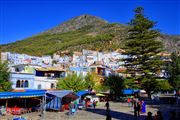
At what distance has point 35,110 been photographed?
31.5 meters

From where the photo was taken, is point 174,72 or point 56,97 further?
point 174,72

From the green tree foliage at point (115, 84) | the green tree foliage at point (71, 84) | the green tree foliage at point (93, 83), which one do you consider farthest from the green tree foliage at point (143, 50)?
the green tree foliage at point (71, 84)

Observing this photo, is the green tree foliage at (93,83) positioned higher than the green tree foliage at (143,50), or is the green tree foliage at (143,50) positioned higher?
the green tree foliage at (143,50)

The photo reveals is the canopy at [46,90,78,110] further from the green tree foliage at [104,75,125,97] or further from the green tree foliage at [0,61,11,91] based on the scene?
the green tree foliage at [104,75,125,97]

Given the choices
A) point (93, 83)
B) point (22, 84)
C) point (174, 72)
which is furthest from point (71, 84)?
point (174, 72)

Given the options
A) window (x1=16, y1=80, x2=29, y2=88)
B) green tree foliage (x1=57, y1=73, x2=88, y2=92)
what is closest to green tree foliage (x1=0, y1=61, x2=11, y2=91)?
window (x1=16, y1=80, x2=29, y2=88)

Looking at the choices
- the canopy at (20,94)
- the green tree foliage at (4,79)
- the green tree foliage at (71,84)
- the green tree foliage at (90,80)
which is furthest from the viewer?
the green tree foliage at (90,80)

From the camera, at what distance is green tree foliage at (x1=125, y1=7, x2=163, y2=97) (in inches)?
1815

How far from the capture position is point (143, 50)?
47656 millimetres

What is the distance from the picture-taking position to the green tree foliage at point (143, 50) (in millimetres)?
46094

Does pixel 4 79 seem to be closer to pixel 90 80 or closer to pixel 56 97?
pixel 56 97

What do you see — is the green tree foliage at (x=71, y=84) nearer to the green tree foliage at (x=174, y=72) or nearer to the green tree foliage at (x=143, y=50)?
the green tree foliage at (x=143, y=50)

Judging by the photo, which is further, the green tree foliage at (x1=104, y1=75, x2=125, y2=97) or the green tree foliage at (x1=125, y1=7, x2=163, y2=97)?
the green tree foliage at (x1=104, y1=75, x2=125, y2=97)

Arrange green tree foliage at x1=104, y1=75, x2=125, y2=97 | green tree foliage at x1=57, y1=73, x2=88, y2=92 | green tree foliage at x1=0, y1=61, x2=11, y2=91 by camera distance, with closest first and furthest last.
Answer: green tree foliage at x1=0, y1=61, x2=11, y2=91 < green tree foliage at x1=57, y1=73, x2=88, y2=92 < green tree foliage at x1=104, y1=75, x2=125, y2=97
